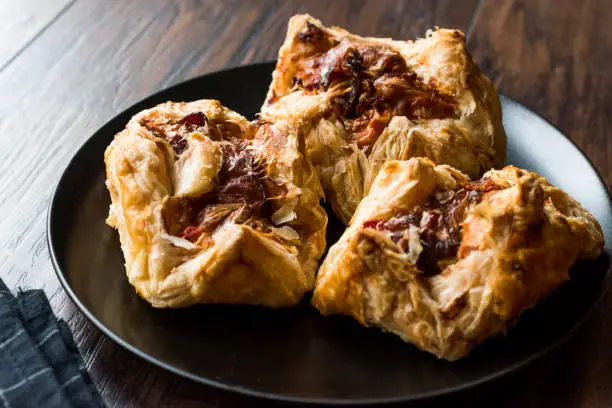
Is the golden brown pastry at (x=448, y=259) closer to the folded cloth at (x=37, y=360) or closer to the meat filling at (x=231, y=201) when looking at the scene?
the meat filling at (x=231, y=201)

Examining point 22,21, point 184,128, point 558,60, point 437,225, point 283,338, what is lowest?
point 558,60

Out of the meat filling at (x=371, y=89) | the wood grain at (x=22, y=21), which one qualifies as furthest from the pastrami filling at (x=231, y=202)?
the wood grain at (x=22, y=21)

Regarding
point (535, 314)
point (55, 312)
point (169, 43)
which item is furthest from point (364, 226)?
point (169, 43)

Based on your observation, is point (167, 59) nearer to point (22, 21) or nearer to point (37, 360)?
point (22, 21)

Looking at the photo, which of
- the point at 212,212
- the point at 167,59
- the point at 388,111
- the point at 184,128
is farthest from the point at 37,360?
the point at 167,59

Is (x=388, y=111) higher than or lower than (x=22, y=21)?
higher

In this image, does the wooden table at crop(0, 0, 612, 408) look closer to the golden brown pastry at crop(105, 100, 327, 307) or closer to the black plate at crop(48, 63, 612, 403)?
the black plate at crop(48, 63, 612, 403)
